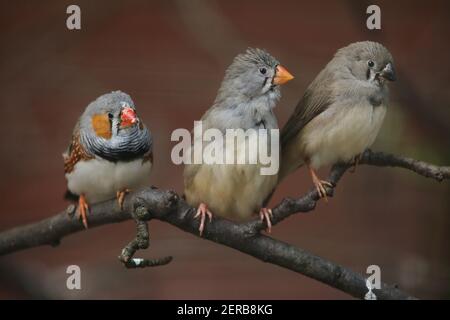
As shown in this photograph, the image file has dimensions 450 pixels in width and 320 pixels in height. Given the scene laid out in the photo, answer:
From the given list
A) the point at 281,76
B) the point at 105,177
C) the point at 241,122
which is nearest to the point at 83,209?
the point at 105,177

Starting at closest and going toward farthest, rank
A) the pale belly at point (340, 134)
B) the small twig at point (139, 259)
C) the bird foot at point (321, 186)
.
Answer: the small twig at point (139, 259)
the bird foot at point (321, 186)
the pale belly at point (340, 134)

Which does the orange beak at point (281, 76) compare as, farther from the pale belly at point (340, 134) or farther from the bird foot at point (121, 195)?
the bird foot at point (121, 195)

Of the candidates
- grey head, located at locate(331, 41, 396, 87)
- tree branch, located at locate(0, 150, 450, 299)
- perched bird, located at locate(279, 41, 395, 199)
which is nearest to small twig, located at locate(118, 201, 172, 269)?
tree branch, located at locate(0, 150, 450, 299)

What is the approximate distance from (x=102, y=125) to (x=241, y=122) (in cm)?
24

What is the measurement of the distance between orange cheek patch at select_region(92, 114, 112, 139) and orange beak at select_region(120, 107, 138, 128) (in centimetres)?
4

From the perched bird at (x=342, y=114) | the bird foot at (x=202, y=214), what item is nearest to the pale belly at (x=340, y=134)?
the perched bird at (x=342, y=114)

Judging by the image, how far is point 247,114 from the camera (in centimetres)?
152

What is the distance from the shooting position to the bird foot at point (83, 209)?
1.55m

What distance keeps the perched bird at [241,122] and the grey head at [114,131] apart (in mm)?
123

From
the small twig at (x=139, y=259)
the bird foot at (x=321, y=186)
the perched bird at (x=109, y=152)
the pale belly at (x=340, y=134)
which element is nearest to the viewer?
the small twig at (x=139, y=259)

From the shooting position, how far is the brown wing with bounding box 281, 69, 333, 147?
64.9 inches

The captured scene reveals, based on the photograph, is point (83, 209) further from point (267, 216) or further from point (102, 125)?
point (267, 216)

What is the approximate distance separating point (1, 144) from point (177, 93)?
1.25ft
